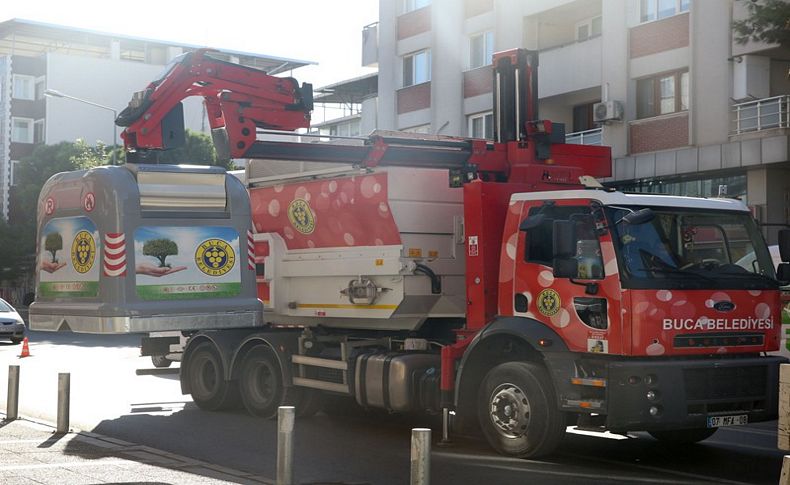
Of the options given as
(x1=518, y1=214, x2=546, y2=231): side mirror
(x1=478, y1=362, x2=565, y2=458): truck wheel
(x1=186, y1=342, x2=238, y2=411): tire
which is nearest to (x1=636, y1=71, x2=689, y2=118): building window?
(x1=186, y1=342, x2=238, y2=411): tire

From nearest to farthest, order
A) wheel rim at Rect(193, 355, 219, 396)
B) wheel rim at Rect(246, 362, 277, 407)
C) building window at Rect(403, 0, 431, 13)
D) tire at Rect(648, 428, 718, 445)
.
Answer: tire at Rect(648, 428, 718, 445) → wheel rim at Rect(246, 362, 277, 407) → wheel rim at Rect(193, 355, 219, 396) → building window at Rect(403, 0, 431, 13)

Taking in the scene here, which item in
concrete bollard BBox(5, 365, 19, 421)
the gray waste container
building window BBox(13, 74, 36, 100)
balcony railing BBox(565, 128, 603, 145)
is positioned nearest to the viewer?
the gray waste container

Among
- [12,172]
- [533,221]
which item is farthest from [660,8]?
[12,172]

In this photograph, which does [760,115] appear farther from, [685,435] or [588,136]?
[685,435]

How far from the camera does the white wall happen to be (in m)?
75.4

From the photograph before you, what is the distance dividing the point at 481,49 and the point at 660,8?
24.9 ft

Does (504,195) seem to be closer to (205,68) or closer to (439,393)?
(439,393)

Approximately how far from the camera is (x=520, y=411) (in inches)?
442

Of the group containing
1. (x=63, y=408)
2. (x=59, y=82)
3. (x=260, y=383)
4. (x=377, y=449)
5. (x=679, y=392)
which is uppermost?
(x=59, y=82)

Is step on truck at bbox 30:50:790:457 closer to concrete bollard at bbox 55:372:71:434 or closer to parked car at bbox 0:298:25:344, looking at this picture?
concrete bollard at bbox 55:372:71:434

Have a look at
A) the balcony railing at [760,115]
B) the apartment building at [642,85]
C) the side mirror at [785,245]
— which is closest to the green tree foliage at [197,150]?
the apartment building at [642,85]

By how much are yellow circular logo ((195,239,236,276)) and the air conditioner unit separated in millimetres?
17686

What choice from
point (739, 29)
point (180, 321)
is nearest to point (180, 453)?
point (180, 321)

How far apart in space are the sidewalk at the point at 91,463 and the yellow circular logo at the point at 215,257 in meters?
2.13
